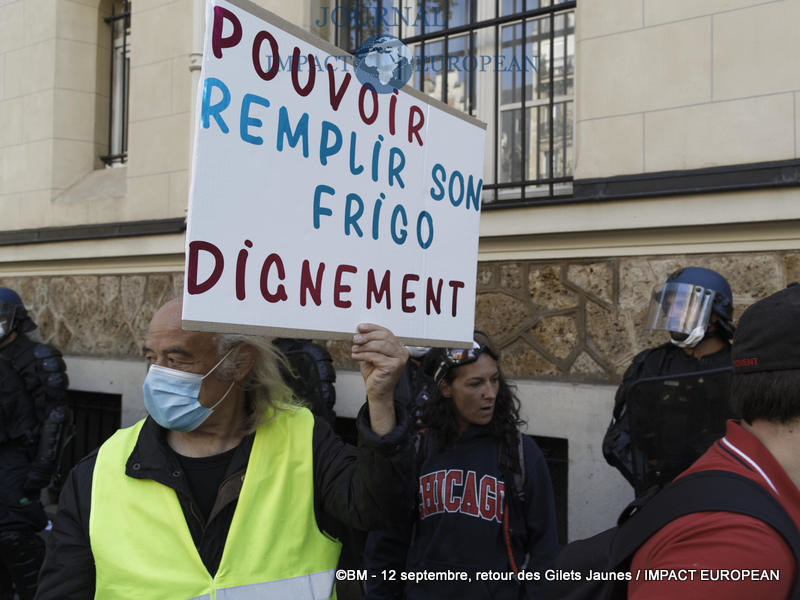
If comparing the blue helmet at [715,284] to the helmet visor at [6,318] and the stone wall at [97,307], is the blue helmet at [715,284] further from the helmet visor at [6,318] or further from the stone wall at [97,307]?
the stone wall at [97,307]

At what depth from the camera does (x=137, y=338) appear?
7441 mm

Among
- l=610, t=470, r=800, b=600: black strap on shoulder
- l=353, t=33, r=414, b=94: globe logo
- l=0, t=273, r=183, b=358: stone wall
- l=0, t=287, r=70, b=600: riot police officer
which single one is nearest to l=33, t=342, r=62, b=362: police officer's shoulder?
l=0, t=287, r=70, b=600: riot police officer

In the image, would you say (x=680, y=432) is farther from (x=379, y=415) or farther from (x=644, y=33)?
(x=644, y=33)

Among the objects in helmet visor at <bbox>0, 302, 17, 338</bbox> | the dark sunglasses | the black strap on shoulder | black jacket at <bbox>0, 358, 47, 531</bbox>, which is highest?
helmet visor at <bbox>0, 302, 17, 338</bbox>

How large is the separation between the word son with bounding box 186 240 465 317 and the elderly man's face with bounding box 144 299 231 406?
42 cm

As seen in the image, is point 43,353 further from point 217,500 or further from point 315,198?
point 315,198

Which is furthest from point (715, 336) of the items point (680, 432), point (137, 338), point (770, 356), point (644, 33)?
point (137, 338)

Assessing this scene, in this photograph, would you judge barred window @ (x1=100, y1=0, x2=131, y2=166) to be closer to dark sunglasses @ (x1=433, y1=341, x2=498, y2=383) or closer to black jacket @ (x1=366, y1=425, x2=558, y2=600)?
dark sunglasses @ (x1=433, y1=341, x2=498, y2=383)

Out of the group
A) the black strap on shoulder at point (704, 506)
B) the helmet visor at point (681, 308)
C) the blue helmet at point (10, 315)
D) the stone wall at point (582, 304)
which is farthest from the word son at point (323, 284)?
the blue helmet at point (10, 315)

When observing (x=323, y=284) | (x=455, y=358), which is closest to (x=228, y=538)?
(x=323, y=284)

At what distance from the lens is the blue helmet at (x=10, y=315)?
5.27 meters

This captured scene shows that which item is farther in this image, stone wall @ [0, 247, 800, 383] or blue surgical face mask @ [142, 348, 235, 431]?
stone wall @ [0, 247, 800, 383]

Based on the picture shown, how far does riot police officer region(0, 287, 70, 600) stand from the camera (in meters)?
4.67

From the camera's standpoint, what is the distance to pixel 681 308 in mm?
3719
